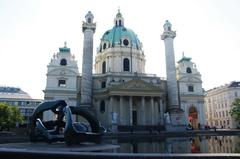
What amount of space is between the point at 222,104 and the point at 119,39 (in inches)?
1617

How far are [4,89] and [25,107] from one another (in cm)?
1768

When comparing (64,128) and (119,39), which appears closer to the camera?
(64,128)

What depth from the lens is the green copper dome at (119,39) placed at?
212 ft

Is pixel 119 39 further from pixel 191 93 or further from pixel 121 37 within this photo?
pixel 191 93

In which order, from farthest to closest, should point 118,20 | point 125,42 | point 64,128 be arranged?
point 118,20, point 125,42, point 64,128

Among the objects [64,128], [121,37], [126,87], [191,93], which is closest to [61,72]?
[126,87]

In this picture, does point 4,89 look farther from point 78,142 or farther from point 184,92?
point 78,142

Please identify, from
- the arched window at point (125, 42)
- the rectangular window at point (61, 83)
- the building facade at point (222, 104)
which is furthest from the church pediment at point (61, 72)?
the building facade at point (222, 104)

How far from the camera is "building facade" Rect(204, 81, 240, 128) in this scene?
73.1 meters

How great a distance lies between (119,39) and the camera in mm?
64875

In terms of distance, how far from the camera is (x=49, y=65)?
54.5m

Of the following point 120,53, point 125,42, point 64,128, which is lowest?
point 64,128

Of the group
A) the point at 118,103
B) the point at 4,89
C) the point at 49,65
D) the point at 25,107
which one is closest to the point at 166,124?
the point at 118,103

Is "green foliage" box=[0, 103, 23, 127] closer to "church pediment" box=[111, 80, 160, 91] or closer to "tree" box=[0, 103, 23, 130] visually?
"tree" box=[0, 103, 23, 130]
